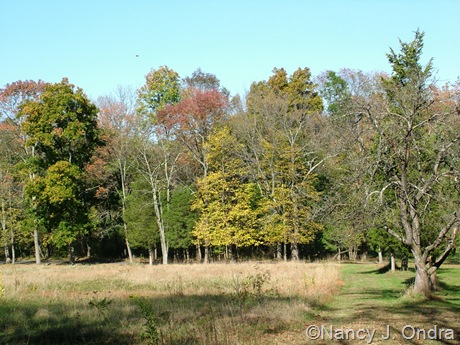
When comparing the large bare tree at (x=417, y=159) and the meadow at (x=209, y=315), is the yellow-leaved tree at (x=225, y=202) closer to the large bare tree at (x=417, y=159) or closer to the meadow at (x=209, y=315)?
the meadow at (x=209, y=315)

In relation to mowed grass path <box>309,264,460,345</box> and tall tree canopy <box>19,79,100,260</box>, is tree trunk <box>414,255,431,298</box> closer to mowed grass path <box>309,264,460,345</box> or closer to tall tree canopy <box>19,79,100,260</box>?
mowed grass path <box>309,264,460,345</box>

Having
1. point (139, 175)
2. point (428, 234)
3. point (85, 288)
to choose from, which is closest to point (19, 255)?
point (139, 175)

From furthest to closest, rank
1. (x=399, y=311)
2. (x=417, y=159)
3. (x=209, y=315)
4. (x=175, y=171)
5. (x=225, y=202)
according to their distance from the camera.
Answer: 1. (x=175, y=171)
2. (x=225, y=202)
3. (x=417, y=159)
4. (x=399, y=311)
5. (x=209, y=315)

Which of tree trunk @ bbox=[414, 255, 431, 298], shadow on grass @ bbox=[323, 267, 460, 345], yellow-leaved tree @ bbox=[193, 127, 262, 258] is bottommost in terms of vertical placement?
shadow on grass @ bbox=[323, 267, 460, 345]

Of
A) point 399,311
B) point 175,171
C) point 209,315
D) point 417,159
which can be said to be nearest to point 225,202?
point 175,171

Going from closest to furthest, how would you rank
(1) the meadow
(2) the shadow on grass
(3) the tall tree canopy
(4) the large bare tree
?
(1) the meadow, (2) the shadow on grass, (4) the large bare tree, (3) the tall tree canopy

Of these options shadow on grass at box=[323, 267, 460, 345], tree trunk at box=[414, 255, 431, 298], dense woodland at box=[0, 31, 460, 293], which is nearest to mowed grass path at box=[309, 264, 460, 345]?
shadow on grass at box=[323, 267, 460, 345]

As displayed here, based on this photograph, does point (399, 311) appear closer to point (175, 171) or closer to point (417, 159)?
point (417, 159)

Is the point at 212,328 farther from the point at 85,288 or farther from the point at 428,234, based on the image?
the point at 428,234

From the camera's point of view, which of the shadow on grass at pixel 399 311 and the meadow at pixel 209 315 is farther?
the shadow on grass at pixel 399 311

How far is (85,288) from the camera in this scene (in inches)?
697

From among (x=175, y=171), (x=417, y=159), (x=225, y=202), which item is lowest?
(x=225, y=202)

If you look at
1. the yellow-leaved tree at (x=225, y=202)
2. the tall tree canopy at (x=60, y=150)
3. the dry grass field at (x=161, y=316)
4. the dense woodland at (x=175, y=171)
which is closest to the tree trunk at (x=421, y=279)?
the dry grass field at (x=161, y=316)

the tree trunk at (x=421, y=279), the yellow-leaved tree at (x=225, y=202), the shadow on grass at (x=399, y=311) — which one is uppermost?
the yellow-leaved tree at (x=225, y=202)
